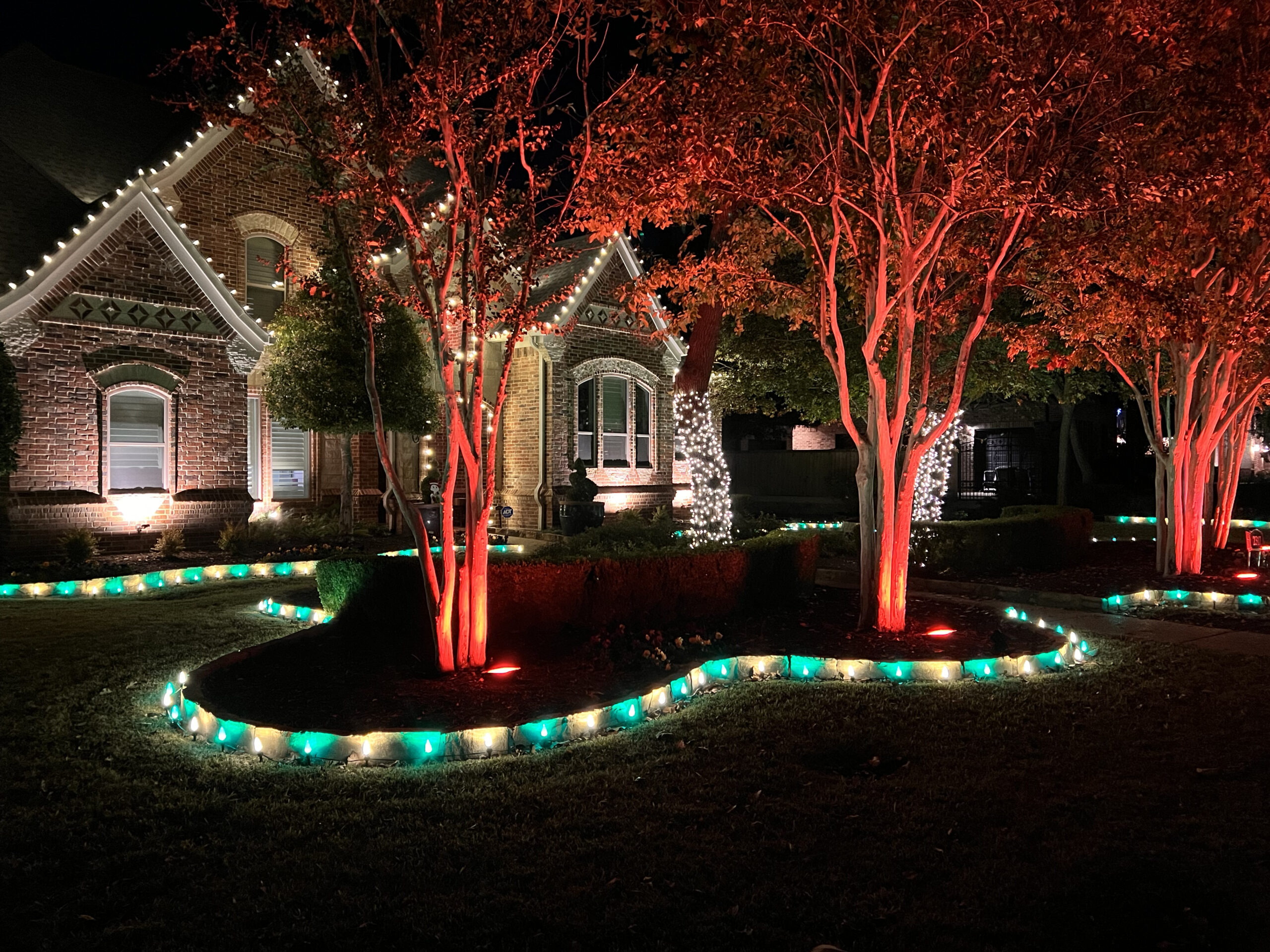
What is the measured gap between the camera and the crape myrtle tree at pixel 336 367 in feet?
54.8

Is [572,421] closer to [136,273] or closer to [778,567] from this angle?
[136,273]

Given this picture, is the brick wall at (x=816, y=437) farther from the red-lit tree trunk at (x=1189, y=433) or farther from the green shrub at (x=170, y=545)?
the green shrub at (x=170, y=545)

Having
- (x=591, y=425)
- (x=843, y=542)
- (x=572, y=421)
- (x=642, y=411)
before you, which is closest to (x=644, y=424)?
(x=642, y=411)

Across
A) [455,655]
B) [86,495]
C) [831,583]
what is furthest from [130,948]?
[86,495]

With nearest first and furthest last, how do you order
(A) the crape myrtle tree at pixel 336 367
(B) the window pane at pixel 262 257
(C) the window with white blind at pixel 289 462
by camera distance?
(A) the crape myrtle tree at pixel 336 367, (C) the window with white blind at pixel 289 462, (B) the window pane at pixel 262 257

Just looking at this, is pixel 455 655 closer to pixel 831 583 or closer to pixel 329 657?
pixel 329 657

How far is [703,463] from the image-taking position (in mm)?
17156

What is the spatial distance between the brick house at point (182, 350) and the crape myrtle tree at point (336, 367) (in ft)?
2.49

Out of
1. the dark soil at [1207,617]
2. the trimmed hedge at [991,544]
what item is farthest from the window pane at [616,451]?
the dark soil at [1207,617]

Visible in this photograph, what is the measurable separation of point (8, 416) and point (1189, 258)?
16.4 m

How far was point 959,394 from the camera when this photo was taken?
30.3ft

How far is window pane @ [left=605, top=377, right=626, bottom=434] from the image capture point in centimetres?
2286

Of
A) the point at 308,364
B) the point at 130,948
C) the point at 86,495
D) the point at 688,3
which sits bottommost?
the point at 130,948

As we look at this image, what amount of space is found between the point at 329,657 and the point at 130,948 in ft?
14.8
